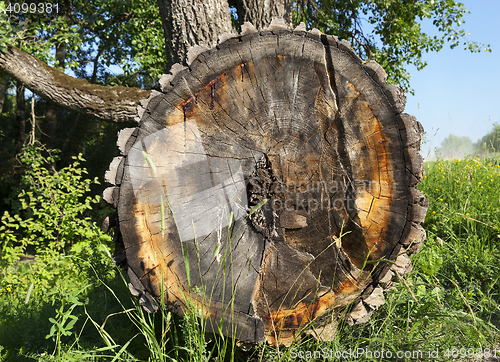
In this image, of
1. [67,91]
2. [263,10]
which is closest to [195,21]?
[263,10]

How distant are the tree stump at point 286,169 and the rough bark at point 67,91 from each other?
184 cm

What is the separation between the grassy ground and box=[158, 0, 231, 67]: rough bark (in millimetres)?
1890

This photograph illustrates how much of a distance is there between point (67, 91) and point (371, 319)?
11.1ft

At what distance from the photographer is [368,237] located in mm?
1704

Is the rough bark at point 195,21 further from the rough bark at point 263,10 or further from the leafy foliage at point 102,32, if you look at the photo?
the leafy foliage at point 102,32

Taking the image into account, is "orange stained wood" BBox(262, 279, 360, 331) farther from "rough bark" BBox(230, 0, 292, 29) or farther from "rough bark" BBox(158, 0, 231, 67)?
"rough bark" BBox(230, 0, 292, 29)

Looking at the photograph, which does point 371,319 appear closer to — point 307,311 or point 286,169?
point 307,311

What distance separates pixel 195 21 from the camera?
2.73 metres

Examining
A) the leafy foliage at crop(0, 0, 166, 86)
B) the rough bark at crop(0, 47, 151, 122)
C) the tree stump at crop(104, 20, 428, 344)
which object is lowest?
the tree stump at crop(104, 20, 428, 344)

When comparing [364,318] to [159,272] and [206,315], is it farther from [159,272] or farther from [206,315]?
[159,272]

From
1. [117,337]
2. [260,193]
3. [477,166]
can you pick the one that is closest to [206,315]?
[260,193]

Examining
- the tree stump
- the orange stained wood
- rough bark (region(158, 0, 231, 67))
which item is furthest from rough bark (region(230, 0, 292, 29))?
the orange stained wood

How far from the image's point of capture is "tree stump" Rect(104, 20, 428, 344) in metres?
1.65

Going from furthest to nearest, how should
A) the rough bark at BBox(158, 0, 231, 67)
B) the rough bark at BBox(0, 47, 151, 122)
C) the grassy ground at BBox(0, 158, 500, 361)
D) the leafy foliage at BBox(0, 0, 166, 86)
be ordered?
the leafy foliage at BBox(0, 0, 166, 86), the rough bark at BBox(0, 47, 151, 122), the rough bark at BBox(158, 0, 231, 67), the grassy ground at BBox(0, 158, 500, 361)
